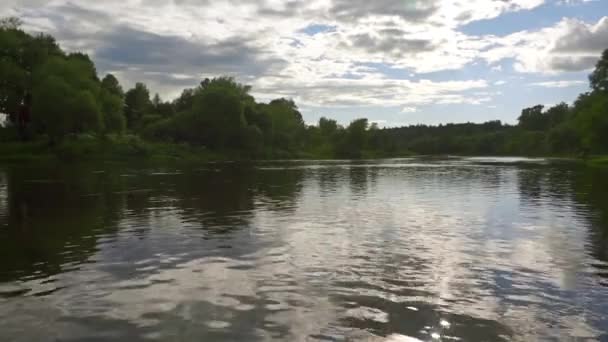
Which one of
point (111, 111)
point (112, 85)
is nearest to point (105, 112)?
point (111, 111)

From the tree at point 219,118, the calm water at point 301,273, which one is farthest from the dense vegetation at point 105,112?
the calm water at point 301,273

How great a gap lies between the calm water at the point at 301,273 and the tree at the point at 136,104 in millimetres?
136776

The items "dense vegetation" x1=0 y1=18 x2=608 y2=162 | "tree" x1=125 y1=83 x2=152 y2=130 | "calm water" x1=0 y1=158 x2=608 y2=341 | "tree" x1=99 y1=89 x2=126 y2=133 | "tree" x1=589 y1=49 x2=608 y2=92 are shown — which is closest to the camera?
"calm water" x1=0 y1=158 x2=608 y2=341

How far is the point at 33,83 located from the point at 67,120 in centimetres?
1307

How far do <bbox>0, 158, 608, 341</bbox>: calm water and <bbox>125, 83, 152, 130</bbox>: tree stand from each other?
137 metres

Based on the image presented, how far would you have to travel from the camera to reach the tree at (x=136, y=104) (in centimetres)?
16025

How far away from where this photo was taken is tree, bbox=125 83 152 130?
16025 centimetres

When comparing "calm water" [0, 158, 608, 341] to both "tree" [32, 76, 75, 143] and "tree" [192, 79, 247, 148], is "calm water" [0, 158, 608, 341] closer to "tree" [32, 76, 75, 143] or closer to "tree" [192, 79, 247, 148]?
"tree" [32, 76, 75, 143]

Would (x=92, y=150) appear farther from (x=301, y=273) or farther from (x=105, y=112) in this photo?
(x=301, y=273)

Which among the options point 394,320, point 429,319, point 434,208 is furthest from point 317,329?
point 434,208

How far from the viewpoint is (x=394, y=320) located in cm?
1087

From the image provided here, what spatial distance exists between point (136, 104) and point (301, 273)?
533 feet

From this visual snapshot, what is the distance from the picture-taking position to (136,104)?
545 feet

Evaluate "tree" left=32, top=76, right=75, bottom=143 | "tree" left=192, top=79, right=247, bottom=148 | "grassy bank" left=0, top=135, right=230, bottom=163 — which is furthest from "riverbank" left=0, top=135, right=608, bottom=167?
"tree" left=192, top=79, right=247, bottom=148
